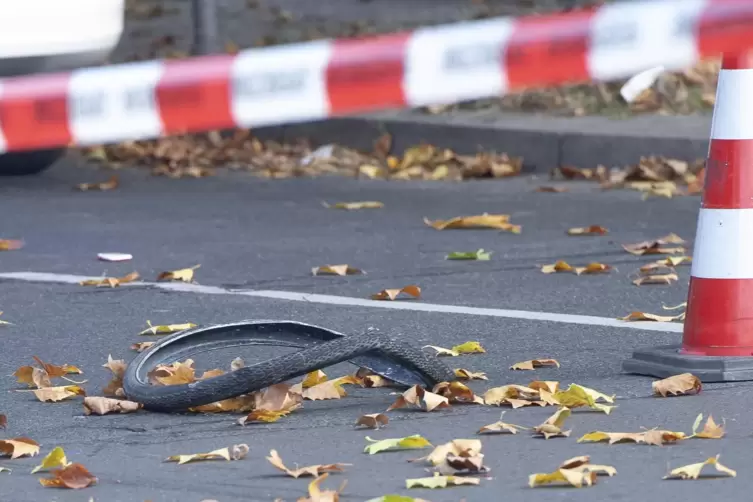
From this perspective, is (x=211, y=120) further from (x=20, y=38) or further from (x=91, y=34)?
(x=91, y=34)

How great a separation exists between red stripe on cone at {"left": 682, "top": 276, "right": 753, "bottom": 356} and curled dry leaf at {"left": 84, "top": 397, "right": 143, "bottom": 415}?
152 cm

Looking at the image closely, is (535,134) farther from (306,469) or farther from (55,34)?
(306,469)

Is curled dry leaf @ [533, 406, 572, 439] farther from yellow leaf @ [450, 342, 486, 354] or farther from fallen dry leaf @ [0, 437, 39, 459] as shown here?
fallen dry leaf @ [0, 437, 39, 459]

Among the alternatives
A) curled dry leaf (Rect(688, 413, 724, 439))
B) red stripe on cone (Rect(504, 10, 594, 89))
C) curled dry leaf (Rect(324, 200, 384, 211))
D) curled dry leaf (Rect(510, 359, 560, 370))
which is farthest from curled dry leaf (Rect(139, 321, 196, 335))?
curled dry leaf (Rect(324, 200, 384, 211))

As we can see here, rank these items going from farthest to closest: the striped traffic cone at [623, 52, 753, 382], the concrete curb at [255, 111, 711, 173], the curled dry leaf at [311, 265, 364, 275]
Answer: the concrete curb at [255, 111, 711, 173] < the curled dry leaf at [311, 265, 364, 275] < the striped traffic cone at [623, 52, 753, 382]

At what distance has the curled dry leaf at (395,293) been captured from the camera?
20.3 ft

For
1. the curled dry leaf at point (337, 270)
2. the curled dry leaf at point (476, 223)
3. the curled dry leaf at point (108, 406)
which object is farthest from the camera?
the curled dry leaf at point (476, 223)

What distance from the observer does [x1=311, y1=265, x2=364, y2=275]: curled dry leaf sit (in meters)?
6.73

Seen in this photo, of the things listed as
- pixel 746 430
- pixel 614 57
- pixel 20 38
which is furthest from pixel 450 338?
pixel 20 38

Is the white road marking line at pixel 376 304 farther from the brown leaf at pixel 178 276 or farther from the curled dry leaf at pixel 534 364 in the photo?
the curled dry leaf at pixel 534 364

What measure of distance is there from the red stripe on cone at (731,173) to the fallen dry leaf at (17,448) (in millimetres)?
1903

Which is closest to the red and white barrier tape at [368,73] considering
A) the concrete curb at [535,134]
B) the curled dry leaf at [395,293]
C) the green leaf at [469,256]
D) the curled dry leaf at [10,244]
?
the curled dry leaf at [395,293]

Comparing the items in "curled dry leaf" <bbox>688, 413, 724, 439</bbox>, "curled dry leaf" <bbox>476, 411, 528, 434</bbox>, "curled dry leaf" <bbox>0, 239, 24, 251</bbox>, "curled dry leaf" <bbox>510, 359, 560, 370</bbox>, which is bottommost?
"curled dry leaf" <bbox>0, 239, 24, 251</bbox>

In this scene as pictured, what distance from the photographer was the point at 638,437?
4051mm
